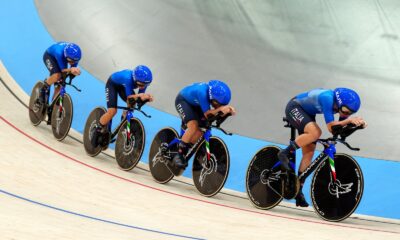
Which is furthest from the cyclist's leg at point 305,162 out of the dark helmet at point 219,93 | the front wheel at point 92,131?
the front wheel at point 92,131

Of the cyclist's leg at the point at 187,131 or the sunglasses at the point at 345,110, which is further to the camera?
the cyclist's leg at the point at 187,131

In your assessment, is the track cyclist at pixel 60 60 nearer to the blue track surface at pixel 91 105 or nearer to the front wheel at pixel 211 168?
the blue track surface at pixel 91 105

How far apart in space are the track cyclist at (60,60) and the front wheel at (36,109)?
0.29ft

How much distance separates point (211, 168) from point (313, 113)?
106 cm

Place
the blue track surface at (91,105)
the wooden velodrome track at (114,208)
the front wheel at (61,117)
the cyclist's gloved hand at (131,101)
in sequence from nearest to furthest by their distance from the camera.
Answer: the wooden velodrome track at (114,208)
the cyclist's gloved hand at (131,101)
the blue track surface at (91,105)
the front wheel at (61,117)

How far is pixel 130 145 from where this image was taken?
7004 millimetres

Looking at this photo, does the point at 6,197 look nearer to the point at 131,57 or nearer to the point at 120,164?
the point at 120,164

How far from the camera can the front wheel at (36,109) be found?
8000mm

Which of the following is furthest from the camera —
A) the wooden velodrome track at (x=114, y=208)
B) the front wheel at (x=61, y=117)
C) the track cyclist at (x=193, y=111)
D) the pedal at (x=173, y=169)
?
the front wheel at (x=61, y=117)

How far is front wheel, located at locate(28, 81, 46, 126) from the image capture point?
8000 millimetres

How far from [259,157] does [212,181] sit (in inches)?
18.5

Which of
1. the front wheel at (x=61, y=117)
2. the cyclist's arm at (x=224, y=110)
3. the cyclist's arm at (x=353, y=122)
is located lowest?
the front wheel at (x=61, y=117)

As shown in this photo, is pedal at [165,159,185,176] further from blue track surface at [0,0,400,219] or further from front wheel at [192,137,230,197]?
blue track surface at [0,0,400,219]

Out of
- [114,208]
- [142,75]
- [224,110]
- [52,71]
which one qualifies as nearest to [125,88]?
[142,75]
